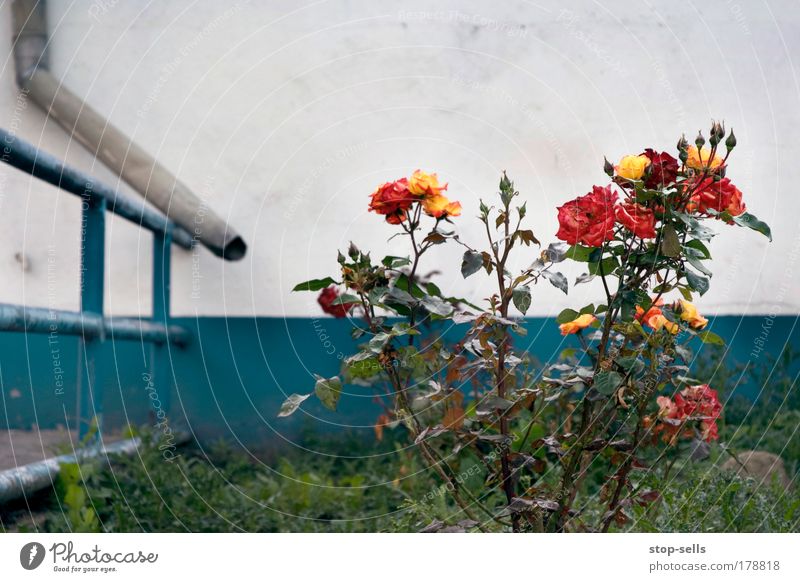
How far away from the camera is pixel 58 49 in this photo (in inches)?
83.4

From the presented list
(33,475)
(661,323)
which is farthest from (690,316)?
(33,475)

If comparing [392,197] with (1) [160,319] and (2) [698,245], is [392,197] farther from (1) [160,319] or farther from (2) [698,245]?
(1) [160,319]

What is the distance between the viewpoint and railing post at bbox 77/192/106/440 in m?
1.81

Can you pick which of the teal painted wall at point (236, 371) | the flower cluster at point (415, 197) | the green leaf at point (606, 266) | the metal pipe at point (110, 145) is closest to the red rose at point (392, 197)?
the flower cluster at point (415, 197)

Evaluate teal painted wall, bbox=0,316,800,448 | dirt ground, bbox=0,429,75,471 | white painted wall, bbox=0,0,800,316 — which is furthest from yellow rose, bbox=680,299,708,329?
dirt ground, bbox=0,429,75,471

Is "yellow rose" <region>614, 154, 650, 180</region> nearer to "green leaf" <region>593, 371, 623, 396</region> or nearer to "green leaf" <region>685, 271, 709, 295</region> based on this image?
"green leaf" <region>685, 271, 709, 295</region>

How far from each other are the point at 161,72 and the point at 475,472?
4.07 ft

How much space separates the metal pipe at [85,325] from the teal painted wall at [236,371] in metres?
0.06

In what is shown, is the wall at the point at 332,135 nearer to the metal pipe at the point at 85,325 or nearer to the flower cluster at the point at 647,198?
the metal pipe at the point at 85,325

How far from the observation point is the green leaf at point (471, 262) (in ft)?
3.55

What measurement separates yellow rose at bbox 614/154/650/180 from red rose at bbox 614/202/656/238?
0.03m

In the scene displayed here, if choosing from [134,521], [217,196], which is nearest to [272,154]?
[217,196]

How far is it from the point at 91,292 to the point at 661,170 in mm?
1227
